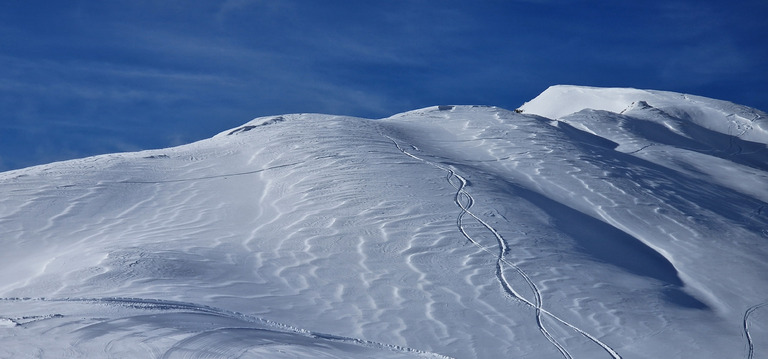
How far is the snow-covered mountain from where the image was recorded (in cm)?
804

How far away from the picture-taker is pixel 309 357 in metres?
6.90

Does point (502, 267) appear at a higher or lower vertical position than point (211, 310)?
lower

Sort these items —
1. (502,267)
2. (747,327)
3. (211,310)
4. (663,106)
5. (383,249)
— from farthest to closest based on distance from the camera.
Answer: (663,106) → (383,249) → (502,267) → (747,327) → (211,310)

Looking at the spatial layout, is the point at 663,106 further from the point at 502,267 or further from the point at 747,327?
the point at 502,267

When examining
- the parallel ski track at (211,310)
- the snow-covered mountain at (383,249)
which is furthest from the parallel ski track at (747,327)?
the parallel ski track at (211,310)

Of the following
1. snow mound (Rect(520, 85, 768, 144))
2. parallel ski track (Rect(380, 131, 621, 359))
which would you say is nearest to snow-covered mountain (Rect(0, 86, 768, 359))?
parallel ski track (Rect(380, 131, 621, 359))

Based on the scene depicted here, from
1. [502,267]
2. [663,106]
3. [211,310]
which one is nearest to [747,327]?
[502,267]

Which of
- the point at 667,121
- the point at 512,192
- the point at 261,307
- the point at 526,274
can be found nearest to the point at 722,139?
the point at 667,121

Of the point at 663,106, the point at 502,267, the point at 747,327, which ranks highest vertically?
the point at 663,106

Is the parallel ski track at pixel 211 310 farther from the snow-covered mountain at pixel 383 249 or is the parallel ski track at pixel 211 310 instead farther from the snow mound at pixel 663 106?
the snow mound at pixel 663 106

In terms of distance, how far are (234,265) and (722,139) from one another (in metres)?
18.6

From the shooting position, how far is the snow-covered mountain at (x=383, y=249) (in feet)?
26.4

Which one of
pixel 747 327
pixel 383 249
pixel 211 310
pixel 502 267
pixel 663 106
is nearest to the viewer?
pixel 211 310

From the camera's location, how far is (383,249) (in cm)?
1123
